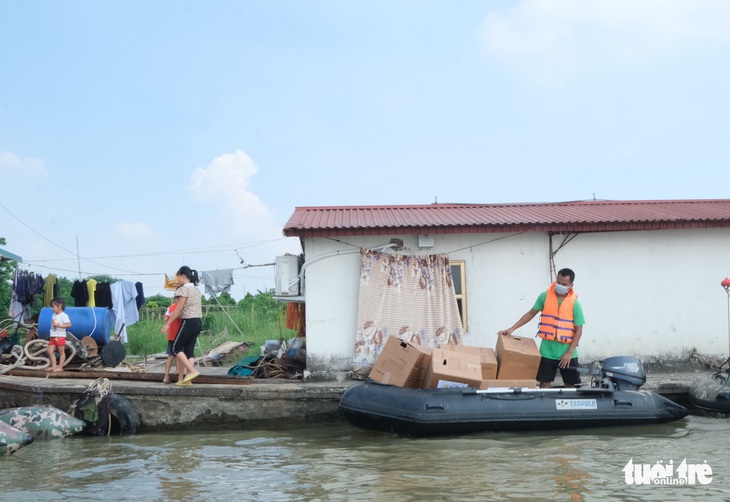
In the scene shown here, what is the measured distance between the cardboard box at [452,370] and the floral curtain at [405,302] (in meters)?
1.69

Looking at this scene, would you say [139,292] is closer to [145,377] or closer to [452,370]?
[145,377]

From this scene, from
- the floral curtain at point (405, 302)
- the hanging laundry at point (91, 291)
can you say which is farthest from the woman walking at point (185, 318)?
the hanging laundry at point (91, 291)

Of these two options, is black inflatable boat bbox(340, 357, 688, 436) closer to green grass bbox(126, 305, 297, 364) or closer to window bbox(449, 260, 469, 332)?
window bbox(449, 260, 469, 332)

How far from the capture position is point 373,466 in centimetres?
791

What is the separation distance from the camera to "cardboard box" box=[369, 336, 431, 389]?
9.90 meters

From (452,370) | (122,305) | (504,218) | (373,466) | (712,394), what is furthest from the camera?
(122,305)

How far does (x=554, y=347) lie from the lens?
9820 millimetres

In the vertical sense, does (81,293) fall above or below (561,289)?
above

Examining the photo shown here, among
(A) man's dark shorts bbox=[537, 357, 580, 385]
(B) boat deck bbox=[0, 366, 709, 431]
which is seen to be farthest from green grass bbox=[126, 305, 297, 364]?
(A) man's dark shorts bbox=[537, 357, 580, 385]

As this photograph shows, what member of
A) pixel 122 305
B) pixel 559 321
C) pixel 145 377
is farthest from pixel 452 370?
pixel 122 305

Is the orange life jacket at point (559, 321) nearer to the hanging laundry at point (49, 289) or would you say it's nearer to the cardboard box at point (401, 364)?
the cardboard box at point (401, 364)

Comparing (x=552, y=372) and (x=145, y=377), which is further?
(x=145, y=377)

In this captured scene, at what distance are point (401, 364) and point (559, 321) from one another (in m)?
2.23

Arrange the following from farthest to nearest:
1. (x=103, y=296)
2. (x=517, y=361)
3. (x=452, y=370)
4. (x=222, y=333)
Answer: (x=222, y=333) < (x=103, y=296) < (x=517, y=361) < (x=452, y=370)
